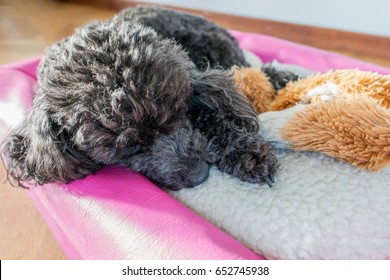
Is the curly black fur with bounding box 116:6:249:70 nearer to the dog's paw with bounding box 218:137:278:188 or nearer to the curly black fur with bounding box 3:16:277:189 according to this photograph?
the curly black fur with bounding box 3:16:277:189

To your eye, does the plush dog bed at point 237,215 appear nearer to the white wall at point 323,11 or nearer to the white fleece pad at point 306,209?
the white fleece pad at point 306,209

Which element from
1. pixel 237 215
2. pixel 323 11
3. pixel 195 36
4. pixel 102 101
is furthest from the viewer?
pixel 323 11

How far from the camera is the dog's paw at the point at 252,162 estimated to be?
120cm

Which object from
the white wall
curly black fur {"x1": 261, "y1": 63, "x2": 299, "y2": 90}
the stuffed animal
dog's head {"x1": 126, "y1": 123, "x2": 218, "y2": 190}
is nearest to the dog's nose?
dog's head {"x1": 126, "y1": 123, "x2": 218, "y2": 190}

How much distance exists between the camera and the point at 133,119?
1.04 m

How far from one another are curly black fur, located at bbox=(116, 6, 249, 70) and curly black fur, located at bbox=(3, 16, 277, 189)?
41cm

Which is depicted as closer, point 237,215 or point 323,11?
point 237,215

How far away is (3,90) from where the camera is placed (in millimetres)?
1732

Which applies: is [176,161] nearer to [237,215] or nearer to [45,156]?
[237,215]

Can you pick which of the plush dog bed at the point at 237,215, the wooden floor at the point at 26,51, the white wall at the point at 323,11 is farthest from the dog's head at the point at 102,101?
the white wall at the point at 323,11

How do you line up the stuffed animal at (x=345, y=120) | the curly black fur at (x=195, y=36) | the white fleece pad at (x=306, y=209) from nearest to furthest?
the white fleece pad at (x=306, y=209), the stuffed animal at (x=345, y=120), the curly black fur at (x=195, y=36)

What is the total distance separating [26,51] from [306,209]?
186cm

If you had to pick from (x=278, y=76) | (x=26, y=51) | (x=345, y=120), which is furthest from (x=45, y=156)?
(x=26, y=51)
